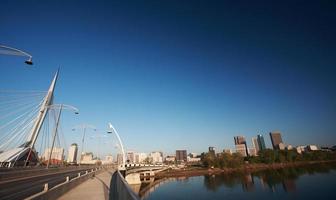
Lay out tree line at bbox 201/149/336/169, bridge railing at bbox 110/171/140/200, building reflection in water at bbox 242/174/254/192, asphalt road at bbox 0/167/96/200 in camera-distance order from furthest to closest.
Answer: tree line at bbox 201/149/336/169, building reflection in water at bbox 242/174/254/192, asphalt road at bbox 0/167/96/200, bridge railing at bbox 110/171/140/200

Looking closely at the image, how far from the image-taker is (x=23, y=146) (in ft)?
171

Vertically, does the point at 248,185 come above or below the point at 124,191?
below

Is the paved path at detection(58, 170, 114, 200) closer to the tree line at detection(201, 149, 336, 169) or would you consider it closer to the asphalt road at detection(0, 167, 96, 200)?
the asphalt road at detection(0, 167, 96, 200)

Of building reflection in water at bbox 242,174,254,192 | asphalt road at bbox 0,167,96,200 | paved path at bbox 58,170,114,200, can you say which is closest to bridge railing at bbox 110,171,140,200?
paved path at bbox 58,170,114,200

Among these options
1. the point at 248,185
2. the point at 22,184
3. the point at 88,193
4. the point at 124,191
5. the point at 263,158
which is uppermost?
the point at 263,158

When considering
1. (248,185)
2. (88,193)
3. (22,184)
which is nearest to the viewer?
(88,193)

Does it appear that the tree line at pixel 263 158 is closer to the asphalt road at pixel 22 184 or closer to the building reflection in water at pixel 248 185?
the building reflection in water at pixel 248 185

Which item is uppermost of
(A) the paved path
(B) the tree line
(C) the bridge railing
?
(B) the tree line

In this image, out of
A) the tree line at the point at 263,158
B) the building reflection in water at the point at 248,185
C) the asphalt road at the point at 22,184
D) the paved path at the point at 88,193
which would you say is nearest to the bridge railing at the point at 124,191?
the paved path at the point at 88,193

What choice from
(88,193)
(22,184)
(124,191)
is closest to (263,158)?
(88,193)

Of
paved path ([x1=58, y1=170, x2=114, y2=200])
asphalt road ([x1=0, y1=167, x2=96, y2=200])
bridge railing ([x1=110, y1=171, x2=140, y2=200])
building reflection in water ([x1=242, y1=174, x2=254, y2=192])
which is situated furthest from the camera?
building reflection in water ([x1=242, y1=174, x2=254, y2=192])

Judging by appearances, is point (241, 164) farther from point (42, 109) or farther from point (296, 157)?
point (42, 109)

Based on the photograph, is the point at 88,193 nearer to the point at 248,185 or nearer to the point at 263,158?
the point at 248,185

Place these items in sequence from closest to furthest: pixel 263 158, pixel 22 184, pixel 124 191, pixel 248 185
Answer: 1. pixel 124 191
2. pixel 22 184
3. pixel 248 185
4. pixel 263 158
